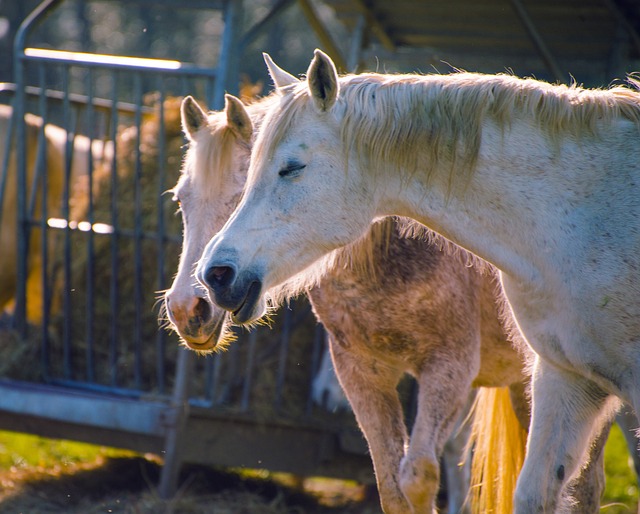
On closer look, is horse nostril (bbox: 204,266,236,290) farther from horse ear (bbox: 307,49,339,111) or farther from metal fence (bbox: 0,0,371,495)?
metal fence (bbox: 0,0,371,495)

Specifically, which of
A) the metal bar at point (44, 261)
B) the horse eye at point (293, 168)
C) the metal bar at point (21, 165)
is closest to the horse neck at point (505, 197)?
the horse eye at point (293, 168)

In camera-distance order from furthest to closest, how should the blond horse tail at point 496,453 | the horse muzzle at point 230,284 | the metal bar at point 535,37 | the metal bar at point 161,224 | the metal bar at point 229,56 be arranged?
the metal bar at point 535,37 → the metal bar at point 161,224 → the metal bar at point 229,56 → the blond horse tail at point 496,453 → the horse muzzle at point 230,284

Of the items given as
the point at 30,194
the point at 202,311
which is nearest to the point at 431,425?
the point at 202,311

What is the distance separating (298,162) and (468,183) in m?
0.50

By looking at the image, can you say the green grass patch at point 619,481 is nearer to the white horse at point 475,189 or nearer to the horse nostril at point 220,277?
the white horse at point 475,189

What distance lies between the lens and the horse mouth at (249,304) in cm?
250

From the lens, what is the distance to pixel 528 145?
253cm

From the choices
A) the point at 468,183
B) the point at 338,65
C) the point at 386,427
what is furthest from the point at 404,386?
the point at 468,183

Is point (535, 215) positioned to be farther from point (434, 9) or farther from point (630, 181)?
point (434, 9)

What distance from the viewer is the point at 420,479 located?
10.2 ft

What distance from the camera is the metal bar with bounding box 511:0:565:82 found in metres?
4.65

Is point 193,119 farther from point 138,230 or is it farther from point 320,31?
point 320,31

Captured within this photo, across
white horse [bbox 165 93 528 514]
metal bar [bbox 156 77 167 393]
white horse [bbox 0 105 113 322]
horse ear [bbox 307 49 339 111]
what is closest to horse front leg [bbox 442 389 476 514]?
white horse [bbox 165 93 528 514]

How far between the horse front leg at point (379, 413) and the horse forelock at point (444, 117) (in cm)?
102
